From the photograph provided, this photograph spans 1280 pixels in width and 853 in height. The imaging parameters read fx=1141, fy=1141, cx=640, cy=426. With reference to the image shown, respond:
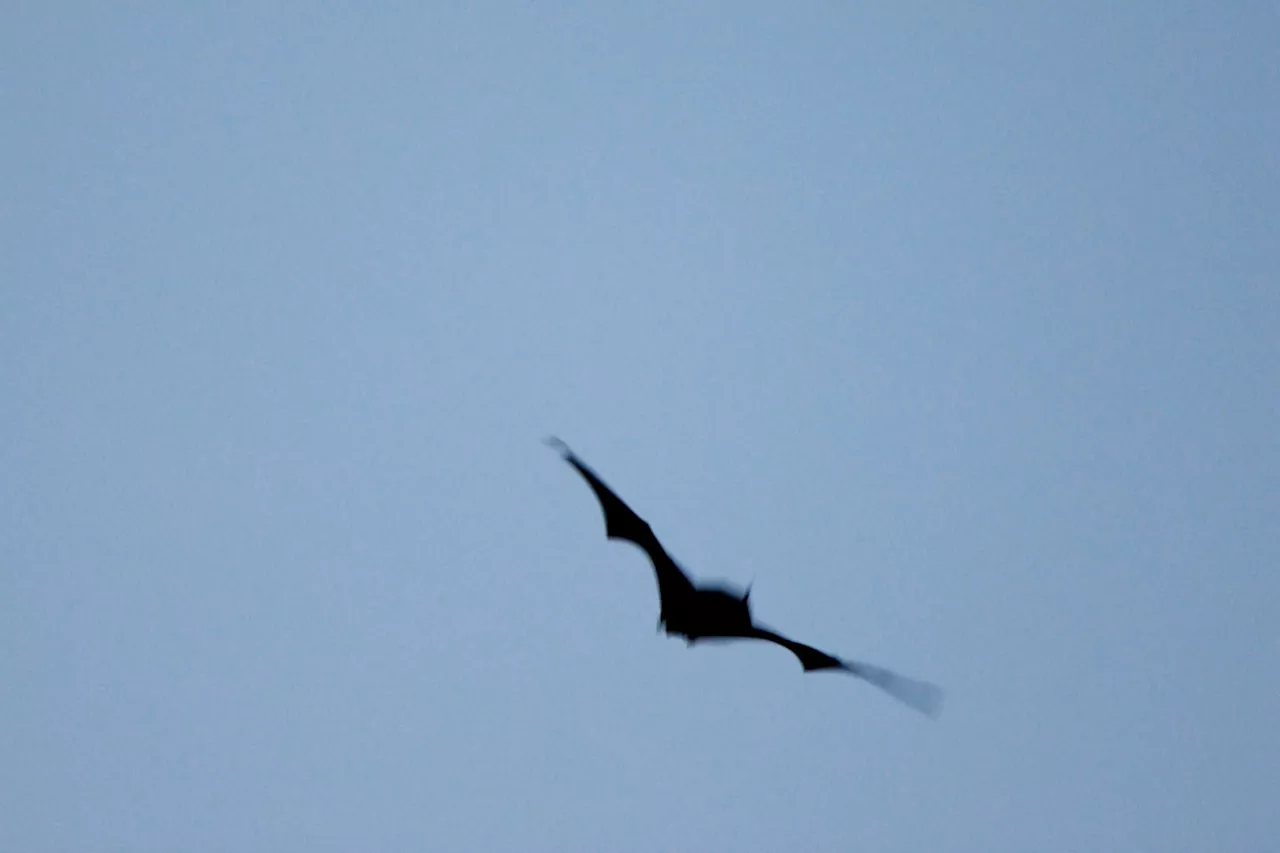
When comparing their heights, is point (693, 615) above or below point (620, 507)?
below

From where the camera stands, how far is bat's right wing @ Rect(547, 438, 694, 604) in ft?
32.6

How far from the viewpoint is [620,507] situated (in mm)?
10539

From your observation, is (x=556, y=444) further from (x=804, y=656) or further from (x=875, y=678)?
(x=804, y=656)

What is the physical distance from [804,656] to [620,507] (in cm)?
214

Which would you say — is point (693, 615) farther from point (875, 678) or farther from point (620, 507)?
point (875, 678)

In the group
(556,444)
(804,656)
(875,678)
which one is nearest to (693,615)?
(804,656)

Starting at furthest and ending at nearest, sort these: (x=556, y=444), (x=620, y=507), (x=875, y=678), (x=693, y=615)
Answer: (x=620, y=507), (x=693, y=615), (x=556, y=444), (x=875, y=678)

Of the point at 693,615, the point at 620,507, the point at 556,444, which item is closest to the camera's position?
the point at 556,444

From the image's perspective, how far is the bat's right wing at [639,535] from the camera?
995cm

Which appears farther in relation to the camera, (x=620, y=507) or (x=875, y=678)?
(x=620, y=507)

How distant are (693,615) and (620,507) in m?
1.38

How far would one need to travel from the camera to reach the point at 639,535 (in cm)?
1082

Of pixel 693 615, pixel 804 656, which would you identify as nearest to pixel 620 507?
pixel 693 615

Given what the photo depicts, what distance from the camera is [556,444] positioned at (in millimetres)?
7852
